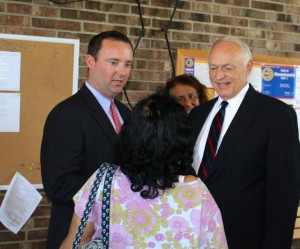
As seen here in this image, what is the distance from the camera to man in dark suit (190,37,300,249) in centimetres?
228

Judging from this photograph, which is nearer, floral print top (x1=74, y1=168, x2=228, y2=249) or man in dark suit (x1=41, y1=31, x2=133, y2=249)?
floral print top (x1=74, y1=168, x2=228, y2=249)

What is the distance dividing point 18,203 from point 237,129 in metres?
1.81

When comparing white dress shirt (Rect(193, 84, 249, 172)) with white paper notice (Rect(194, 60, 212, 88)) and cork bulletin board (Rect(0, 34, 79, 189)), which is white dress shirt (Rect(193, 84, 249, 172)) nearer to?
cork bulletin board (Rect(0, 34, 79, 189))

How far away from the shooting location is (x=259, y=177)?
234 cm

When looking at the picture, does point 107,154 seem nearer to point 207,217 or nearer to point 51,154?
point 51,154

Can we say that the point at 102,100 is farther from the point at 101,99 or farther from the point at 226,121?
the point at 226,121

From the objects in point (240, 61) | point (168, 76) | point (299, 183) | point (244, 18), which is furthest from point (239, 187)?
point (244, 18)

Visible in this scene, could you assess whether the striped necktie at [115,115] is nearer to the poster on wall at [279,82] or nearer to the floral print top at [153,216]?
the floral print top at [153,216]

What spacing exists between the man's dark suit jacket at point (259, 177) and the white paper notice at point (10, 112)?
1.63 meters

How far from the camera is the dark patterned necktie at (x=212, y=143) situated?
243 centimetres

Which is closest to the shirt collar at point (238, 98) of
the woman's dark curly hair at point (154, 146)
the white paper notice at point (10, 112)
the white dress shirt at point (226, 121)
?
the white dress shirt at point (226, 121)

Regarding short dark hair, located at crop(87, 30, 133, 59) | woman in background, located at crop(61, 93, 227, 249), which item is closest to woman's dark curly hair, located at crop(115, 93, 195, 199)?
woman in background, located at crop(61, 93, 227, 249)

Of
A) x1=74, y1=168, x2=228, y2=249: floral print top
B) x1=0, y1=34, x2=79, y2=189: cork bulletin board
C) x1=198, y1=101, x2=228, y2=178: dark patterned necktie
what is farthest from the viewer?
x1=0, y1=34, x2=79, y2=189: cork bulletin board

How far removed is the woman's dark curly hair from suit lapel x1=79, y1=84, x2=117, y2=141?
72 centimetres
